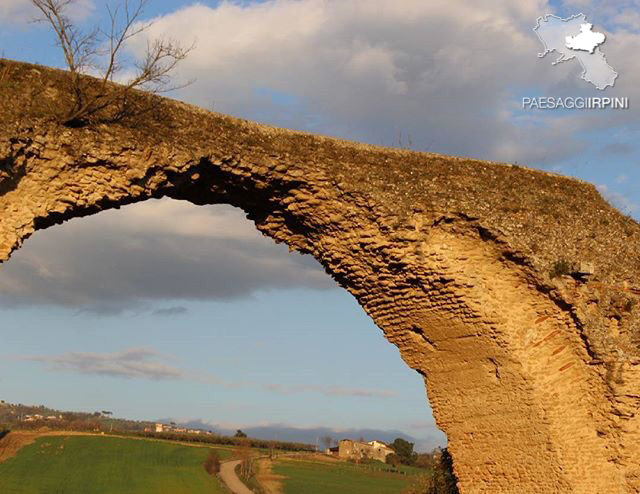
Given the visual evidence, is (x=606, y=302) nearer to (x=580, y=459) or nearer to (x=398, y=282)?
(x=580, y=459)

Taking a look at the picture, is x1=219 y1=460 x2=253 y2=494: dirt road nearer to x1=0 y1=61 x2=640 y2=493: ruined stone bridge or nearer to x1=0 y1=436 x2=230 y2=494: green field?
x1=0 y1=436 x2=230 y2=494: green field

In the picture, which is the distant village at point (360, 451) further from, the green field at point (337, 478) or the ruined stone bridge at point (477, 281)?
the ruined stone bridge at point (477, 281)

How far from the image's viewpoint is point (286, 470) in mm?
45469

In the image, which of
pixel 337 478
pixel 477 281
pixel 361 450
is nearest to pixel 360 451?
pixel 361 450

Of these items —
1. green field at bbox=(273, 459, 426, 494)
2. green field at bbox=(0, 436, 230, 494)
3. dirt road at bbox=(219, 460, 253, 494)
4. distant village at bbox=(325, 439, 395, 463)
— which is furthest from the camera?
distant village at bbox=(325, 439, 395, 463)

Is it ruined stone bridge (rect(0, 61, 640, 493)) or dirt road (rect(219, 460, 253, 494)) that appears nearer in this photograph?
ruined stone bridge (rect(0, 61, 640, 493))

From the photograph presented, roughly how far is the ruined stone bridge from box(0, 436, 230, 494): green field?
27779mm

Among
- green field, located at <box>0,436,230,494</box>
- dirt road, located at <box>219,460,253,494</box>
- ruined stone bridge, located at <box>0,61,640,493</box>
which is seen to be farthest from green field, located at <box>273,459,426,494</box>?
ruined stone bridge, located at <box>0,61,640,493</box>

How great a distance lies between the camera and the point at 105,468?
132ft

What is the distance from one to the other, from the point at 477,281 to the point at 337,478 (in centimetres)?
3581

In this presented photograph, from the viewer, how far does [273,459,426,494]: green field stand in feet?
125

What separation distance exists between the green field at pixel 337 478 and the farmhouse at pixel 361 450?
5256mm

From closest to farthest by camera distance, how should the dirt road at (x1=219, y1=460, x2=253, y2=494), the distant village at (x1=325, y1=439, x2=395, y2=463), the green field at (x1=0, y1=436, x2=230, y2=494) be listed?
the green field at (x1=0, y1=436, x2=230, y2=494)
the dirt road at (x1=219, y1=460, x2=253, y2=494)
the distant village at (x1=325, y1=439, x2=395, y2=463)

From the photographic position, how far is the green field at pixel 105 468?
116 ft
